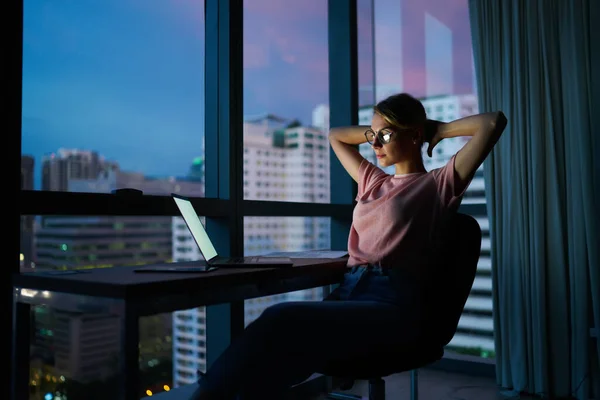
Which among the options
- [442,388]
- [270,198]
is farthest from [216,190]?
[442,388]

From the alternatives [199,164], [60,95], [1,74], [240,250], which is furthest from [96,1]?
[240,250]

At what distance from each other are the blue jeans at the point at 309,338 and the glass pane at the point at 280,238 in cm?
59

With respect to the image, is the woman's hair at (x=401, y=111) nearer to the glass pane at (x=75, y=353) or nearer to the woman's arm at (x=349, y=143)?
the woman's arm at (x=349, y=143)

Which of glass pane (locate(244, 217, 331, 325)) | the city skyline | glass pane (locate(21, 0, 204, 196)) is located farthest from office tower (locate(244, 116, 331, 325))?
glass pane (locate(21, 0, 204, 196))

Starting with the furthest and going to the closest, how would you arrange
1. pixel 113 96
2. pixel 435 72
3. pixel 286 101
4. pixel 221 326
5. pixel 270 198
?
pixel 435 72, pixel 286 101, pixel 270 198, pixel 221 326, pixel 113 96

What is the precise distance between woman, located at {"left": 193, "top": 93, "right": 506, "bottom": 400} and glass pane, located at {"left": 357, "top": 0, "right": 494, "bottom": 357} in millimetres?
1200

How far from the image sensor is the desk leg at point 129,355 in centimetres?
113

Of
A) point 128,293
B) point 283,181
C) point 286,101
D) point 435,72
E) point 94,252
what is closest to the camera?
point 128,293

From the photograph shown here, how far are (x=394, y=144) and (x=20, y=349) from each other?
125 centimetres

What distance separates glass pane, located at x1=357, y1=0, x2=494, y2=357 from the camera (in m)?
2.99

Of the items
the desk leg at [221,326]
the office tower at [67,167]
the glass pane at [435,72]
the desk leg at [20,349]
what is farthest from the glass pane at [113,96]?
the glass pane at [435,72]

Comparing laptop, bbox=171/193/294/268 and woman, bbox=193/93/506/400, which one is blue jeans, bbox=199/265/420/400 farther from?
laptop, bbox=171/193/294/268

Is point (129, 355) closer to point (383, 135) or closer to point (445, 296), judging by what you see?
point (445, 296)

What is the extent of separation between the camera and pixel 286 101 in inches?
117
